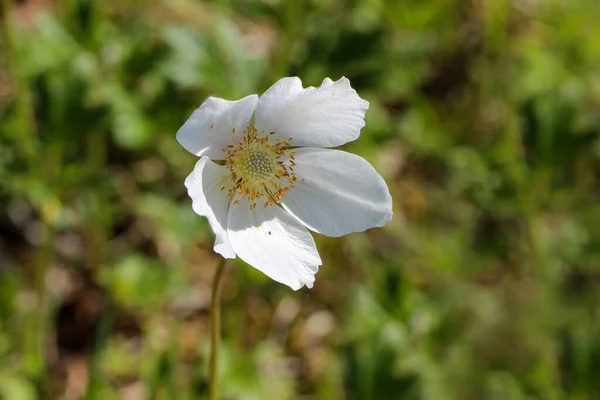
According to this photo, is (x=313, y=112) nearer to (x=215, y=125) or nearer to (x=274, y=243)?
(x=215, y=125)

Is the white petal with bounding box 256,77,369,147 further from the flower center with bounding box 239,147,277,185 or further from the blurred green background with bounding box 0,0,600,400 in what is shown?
the blurred green background with bounding box 0,0,600,400

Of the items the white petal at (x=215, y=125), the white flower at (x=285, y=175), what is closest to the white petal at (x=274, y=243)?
the white flower at (x=285, y=175)

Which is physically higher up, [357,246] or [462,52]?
[462,52]

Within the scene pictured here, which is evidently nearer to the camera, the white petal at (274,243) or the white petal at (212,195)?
the white petal at (212,195)

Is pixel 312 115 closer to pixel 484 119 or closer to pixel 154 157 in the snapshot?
pixel 154 157

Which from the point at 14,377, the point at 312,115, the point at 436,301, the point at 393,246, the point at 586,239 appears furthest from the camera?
the point at 393,246

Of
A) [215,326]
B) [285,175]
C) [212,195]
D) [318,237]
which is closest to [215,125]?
[212,195]

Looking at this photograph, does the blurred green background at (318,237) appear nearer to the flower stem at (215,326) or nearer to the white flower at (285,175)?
the flower stem at (215,326)

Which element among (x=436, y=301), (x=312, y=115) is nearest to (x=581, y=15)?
(x=436, y=301)
